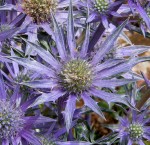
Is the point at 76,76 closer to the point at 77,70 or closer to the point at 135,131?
the point at 77,70

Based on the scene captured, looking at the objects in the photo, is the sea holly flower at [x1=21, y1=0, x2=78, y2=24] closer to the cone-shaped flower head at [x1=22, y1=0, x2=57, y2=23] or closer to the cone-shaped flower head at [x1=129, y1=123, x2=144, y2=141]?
the cone-shaped flower head at [x1=22, y1=0, x2=57, y2=23]

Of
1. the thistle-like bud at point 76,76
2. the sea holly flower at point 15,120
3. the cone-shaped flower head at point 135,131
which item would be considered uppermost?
the thistle-like bud at point 76,76

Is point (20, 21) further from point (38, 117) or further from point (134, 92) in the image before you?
point (134, 92)

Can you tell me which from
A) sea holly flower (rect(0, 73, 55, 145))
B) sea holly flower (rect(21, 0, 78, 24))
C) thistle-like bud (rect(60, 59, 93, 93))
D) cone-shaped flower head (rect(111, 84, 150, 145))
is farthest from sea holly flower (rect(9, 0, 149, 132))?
cone-shaped flower head (rect(111, 84, 150, 145))

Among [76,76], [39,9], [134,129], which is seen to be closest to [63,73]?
[76,76]

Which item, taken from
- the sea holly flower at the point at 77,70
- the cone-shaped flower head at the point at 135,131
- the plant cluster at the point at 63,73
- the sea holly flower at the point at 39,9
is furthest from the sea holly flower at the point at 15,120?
the cone-shaped flower head at the point at 135,131

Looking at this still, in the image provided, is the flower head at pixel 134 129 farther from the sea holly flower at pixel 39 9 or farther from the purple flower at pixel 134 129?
the sea holly flower at pixel 39 9
